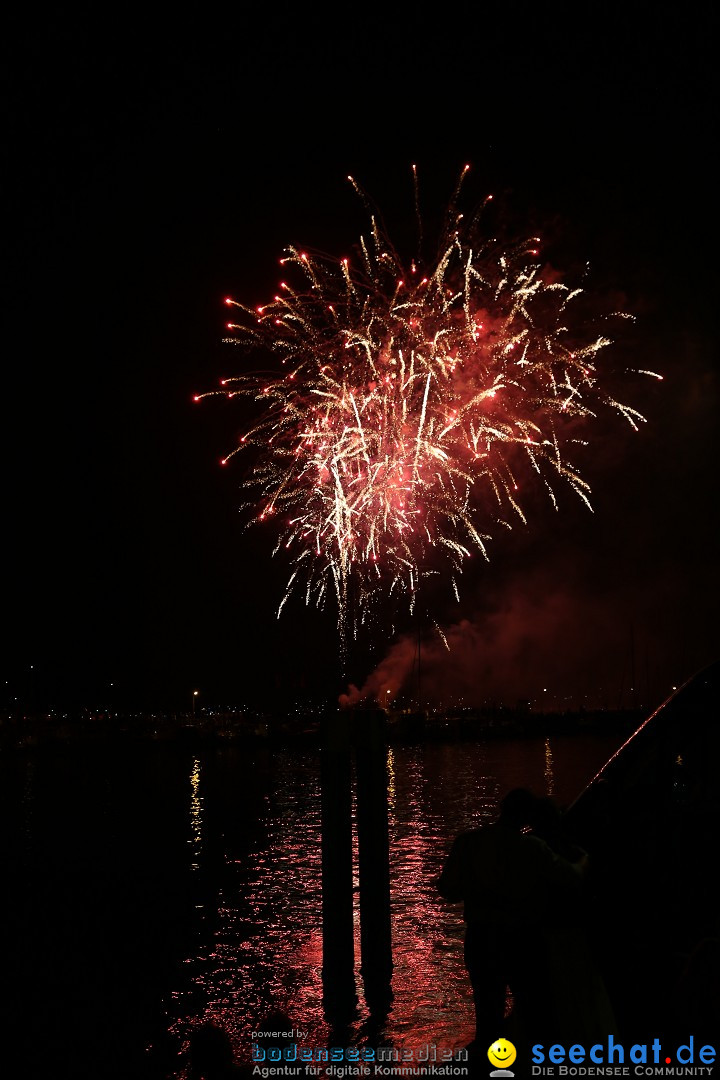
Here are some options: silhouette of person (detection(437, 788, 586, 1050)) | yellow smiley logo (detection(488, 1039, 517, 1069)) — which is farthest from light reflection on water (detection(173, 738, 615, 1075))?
silhouette of person (detection(437, 788, 586, 1050))

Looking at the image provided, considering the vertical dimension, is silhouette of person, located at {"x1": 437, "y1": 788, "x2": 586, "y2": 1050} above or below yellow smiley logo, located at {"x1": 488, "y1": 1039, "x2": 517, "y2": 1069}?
above

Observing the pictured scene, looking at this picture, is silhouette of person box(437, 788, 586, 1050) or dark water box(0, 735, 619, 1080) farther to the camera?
dark water box(0, 735, 619, 1080)

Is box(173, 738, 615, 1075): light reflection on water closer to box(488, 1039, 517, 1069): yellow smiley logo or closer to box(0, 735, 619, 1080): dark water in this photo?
box(0, 735, 619, 1080): dark water

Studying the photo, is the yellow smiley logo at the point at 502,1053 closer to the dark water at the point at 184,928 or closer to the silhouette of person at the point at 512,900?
the silhouette of person at the point at 512,900

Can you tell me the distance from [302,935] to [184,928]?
191 cm

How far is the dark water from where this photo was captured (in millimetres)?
8109

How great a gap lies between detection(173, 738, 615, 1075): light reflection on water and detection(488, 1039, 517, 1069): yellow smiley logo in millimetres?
1657

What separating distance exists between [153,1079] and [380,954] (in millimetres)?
2166

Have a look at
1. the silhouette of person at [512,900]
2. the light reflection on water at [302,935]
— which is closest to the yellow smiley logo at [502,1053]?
the silhouette of person at [512,900]

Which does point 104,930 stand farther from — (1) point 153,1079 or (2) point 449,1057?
(2) point 449,1057

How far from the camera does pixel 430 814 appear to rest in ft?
75.4

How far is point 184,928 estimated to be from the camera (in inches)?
484

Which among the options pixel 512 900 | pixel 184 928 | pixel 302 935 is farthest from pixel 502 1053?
pixel 184 928

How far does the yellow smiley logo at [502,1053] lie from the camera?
5516mm
